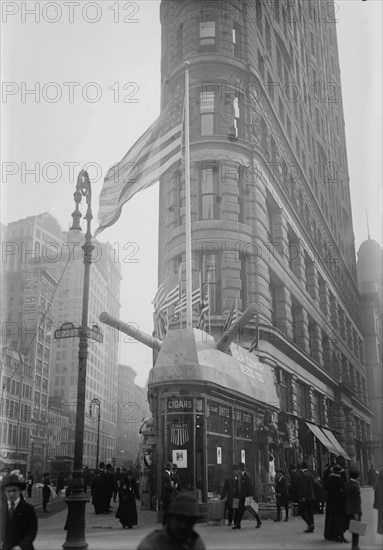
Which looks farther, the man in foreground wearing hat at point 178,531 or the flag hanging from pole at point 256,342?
the flag hanging from pole at point 256,342

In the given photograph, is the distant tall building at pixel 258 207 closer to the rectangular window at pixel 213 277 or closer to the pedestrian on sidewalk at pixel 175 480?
the rectangular window at pixel 213 277

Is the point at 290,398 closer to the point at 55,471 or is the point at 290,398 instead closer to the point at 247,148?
the point at 247,148

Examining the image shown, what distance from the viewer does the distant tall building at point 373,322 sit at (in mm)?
66062

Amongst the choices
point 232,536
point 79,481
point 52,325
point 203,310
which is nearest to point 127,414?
point 52,325

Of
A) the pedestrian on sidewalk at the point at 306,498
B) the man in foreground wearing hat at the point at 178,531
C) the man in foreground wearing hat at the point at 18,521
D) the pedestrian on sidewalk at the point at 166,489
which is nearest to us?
the man in foreground wearing hat at the point at 178,531

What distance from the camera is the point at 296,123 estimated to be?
42406 mm

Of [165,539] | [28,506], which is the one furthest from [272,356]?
[165,539]

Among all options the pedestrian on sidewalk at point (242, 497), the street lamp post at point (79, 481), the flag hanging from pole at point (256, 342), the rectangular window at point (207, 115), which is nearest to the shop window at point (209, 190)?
the rectangular window at point (207, 115)

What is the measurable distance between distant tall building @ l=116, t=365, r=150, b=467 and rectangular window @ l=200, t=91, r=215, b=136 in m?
41.8

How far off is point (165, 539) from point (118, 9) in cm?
1865

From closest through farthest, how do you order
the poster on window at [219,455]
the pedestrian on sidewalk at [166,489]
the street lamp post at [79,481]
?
the street lamp post at [79,481] < the pedestrian on sidewalk at [166,489] < the poster on window at [219,455]

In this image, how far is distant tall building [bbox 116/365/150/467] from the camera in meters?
68.4

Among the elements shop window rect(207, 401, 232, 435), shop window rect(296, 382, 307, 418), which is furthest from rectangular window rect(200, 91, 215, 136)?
shop window rect(207, 401, 232, 435)

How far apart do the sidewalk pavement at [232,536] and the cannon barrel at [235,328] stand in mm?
5204
